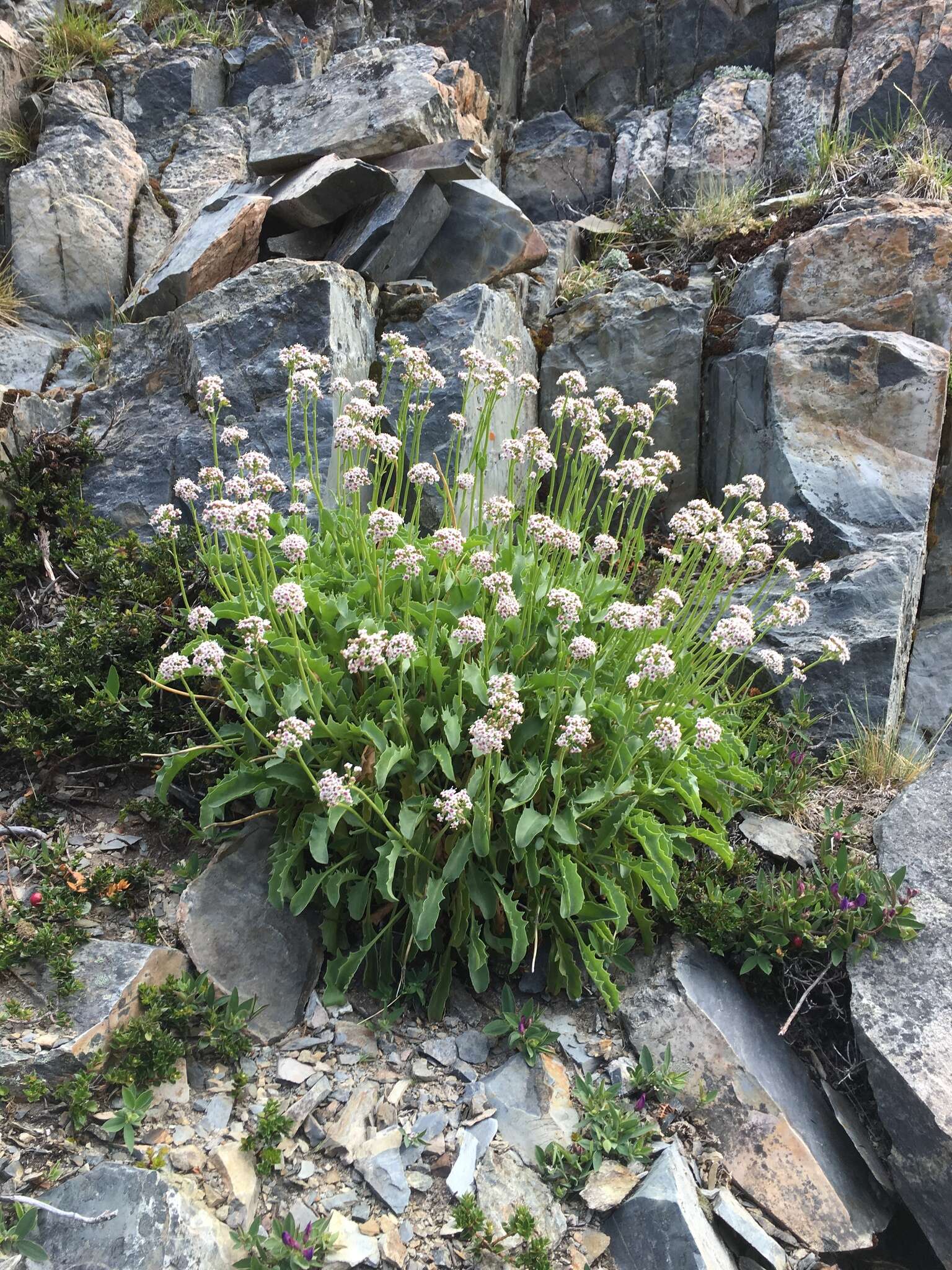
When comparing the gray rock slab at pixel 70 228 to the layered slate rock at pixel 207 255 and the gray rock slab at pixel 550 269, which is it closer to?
the layered slate rock at pixel 207 255

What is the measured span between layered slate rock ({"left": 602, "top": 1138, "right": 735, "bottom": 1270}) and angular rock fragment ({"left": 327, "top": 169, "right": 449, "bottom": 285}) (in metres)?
6.83

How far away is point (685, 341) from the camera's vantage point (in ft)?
24.6

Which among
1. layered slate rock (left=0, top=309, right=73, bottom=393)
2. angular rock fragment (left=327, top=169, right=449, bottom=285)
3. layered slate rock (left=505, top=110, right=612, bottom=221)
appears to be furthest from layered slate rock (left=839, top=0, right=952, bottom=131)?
layered slate rock (left=0, top=309, right=73, bottom=393)

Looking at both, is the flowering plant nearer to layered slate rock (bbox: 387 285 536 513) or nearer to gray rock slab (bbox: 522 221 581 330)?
layered slate rock (bbox: 387 285 536 513)

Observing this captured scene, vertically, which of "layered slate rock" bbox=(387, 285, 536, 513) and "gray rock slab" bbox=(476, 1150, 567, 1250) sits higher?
"layered slate rock" bbox=(387, 285, 536, 513)

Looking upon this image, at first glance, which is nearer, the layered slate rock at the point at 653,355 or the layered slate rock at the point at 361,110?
the layered slate rock at the point at 653,355

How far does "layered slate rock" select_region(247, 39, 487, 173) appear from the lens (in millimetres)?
7883

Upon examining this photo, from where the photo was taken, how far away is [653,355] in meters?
7.54

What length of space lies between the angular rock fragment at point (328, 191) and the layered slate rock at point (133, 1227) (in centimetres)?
746

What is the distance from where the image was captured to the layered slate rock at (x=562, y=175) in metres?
10.7

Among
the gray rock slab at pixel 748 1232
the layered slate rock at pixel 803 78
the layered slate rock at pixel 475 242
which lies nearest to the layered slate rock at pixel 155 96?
the layered slate rock at pixel 475 242

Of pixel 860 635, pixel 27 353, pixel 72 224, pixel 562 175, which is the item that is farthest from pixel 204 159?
pixel 860 635

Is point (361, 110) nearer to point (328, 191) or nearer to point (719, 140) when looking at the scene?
point (328, 191)

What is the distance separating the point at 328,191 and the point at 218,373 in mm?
2569
